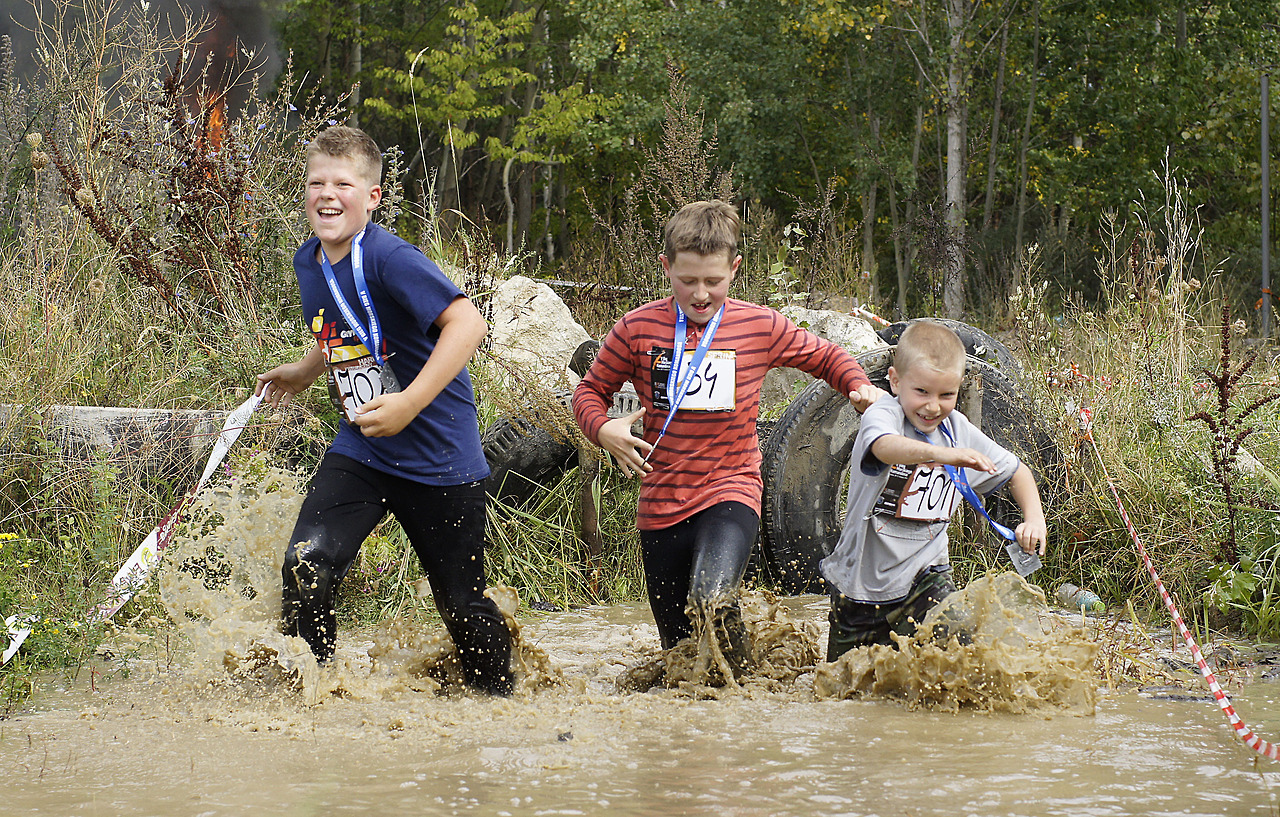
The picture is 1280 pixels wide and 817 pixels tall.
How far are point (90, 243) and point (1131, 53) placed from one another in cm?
1894

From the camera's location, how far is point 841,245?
13.4 meters

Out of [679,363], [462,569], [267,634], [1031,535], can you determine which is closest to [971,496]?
[1031,535]

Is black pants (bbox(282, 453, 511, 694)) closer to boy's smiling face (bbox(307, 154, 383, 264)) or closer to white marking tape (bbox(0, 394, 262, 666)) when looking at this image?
boy's smiling face (bbox(307, 154, 383, 264))

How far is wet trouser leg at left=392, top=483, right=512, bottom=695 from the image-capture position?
397 centimetres

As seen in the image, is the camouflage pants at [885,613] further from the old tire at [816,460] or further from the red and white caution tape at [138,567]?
the red and white caution tape at [138,567]

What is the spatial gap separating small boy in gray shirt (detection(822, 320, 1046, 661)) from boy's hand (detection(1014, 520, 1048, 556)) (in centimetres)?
16

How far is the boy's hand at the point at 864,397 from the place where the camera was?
4184 mm

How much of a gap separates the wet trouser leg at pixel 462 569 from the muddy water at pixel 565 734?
0.50 feet

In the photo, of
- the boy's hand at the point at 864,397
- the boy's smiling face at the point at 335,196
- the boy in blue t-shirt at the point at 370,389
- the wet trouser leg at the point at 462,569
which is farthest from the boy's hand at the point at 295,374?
the boy's hand at the point at 864,397

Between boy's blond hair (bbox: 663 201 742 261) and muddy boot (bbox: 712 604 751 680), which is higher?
boy's blond hair (bbox: 663 201 742 261)

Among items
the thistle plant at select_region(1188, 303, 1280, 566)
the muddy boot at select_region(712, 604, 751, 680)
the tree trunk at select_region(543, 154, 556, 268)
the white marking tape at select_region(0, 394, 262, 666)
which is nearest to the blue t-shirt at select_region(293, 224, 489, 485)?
the white marking tape at select_region(0, 394, 262, 666)

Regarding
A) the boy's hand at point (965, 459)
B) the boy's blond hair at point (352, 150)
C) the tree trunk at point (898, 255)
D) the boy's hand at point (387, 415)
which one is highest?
the tree trunk at point (898, 255)

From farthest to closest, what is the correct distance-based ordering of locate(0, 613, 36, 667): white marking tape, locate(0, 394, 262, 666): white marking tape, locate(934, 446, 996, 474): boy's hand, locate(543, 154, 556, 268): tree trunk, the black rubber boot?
locate(543, 154, 556, 268): tree trunk, locate(0, 394, 262, 666): white marking tape, locate(0, 613, 36, 667): white marking tape, the black rubber boot, locate(934, 446, 996, 474): boy's hand

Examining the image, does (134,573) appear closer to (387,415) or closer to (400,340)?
(400,340)
